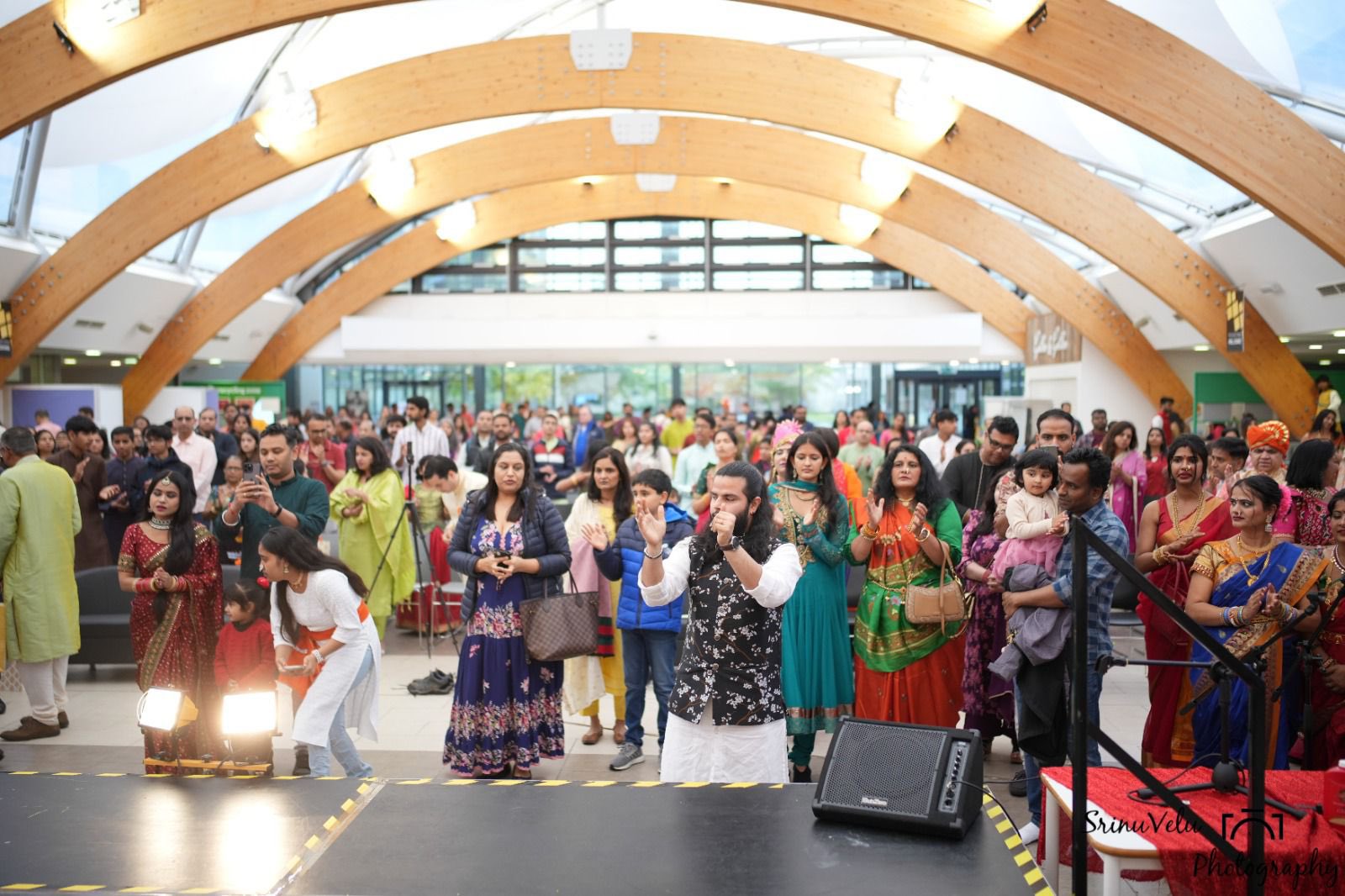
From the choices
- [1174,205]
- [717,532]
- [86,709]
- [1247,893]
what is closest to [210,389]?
[86,709]

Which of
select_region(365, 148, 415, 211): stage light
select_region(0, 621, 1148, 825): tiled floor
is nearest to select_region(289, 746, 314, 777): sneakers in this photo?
select_region(0, 621, 1148, 825): tiled floor

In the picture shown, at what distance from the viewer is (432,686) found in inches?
280

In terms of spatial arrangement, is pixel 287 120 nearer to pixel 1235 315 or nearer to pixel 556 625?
pixel 556 625

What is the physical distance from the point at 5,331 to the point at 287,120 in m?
4.73

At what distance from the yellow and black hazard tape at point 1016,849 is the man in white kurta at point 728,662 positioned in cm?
83

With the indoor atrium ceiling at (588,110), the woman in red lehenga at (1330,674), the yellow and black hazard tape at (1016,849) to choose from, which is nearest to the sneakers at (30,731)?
the yellow and black hazard tape at (1016,849)

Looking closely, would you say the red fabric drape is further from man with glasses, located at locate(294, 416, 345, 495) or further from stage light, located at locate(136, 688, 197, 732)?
man with glasses, located at locate(294, 416, 345, 495)

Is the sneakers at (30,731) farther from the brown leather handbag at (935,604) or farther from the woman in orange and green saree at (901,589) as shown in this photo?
the brown leather handbag at (935,604)

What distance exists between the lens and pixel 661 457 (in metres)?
10.5

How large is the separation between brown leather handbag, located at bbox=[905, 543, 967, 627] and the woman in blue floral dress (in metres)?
1.60

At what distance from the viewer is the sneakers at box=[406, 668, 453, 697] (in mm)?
7062

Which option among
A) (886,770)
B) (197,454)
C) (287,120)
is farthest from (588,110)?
(886,770)

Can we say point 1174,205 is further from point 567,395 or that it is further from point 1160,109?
point 567,395

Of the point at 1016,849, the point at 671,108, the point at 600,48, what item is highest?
the point at 600,48
